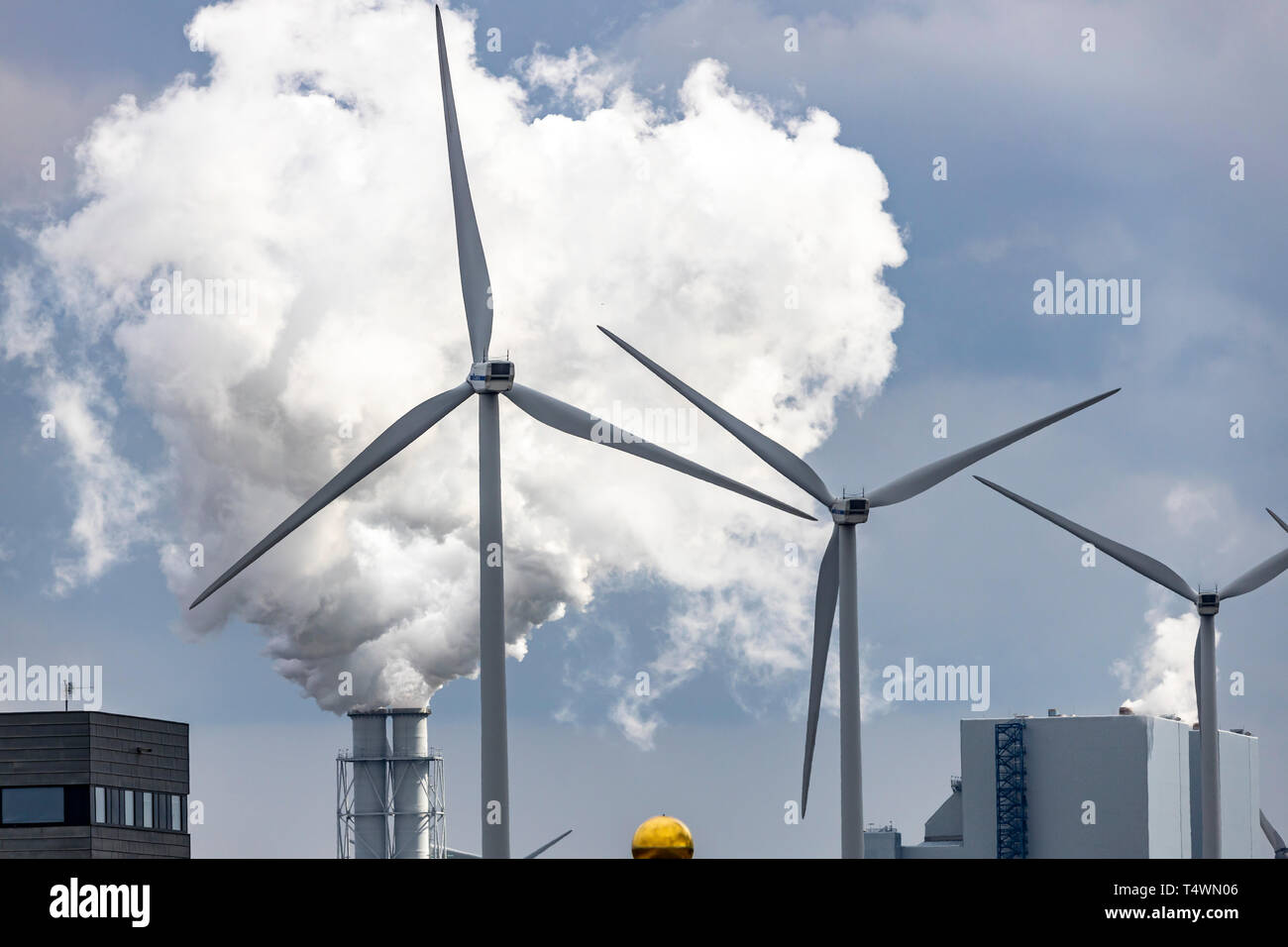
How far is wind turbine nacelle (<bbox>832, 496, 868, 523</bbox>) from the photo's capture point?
61719mm

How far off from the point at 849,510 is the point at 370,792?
247 ft

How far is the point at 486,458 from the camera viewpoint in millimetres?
57250

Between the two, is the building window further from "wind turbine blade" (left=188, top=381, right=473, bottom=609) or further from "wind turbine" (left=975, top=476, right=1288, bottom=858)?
"wind turbine" (left=975, top=476, right=1288, bottom=858)

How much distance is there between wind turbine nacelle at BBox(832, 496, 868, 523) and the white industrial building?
303 ft

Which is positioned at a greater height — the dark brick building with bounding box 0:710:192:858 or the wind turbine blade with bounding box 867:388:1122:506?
the wind turbine blade with bounding box 867:388:1122:506

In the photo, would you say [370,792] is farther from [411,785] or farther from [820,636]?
[820,636]

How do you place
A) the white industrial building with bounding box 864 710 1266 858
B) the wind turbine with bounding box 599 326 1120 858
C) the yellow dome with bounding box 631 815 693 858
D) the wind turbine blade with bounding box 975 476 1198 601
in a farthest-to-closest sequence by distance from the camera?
the white industrial building with bounding box 864 710 1266 858
the wind turbine blade with bounding box 975 476 1198 601
the wind turbine with bounding box 599 326 1120 858
the yellow dome with bounding box 631 815 693 858

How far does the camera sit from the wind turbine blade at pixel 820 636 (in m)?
63.6

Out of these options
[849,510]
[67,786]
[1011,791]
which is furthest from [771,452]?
[1011,791]

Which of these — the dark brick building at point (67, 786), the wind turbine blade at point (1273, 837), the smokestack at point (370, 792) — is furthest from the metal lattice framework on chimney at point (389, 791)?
the wind turbine blade at point (1273, 837)

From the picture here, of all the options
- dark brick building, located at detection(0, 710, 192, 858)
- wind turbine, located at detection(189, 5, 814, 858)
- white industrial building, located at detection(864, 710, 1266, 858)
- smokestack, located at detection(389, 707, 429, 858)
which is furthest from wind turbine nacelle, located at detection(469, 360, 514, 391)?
white industrial building, located at detection(864, 710, 1266, 858)
